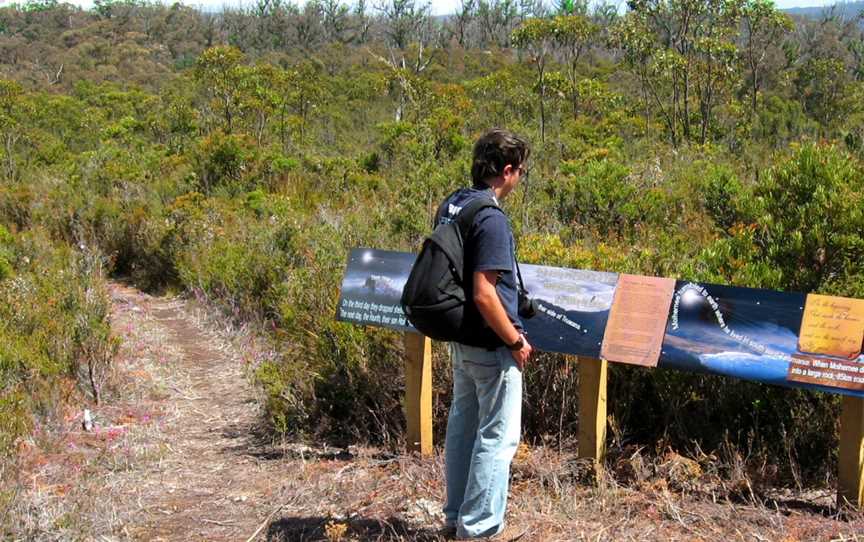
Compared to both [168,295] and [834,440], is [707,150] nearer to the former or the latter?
[168,295]

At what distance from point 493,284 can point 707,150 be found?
11.2 m

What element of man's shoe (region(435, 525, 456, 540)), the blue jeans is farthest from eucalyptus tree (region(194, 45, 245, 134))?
the blue jeans

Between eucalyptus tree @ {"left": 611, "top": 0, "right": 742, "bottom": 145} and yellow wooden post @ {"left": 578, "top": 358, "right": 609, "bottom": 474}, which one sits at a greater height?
eucalyptus tree @ {"left": 611, "top": 0, "right": 742, "bottom": 145}

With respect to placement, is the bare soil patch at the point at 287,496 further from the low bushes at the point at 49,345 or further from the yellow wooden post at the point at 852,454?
the low bushes at the point at 49,345

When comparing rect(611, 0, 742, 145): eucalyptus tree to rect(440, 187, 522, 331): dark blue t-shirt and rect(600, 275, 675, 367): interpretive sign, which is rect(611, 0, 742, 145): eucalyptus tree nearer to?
rect(600, 275, 675, 367): interpretive sign

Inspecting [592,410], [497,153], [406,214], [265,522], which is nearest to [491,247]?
[497,153]

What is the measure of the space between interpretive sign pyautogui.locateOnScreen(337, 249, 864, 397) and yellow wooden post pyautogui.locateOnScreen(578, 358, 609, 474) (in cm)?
11

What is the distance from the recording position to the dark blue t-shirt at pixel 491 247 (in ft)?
9.56

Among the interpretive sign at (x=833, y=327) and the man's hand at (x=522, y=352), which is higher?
the interpretive sign at (x=833, y=327)

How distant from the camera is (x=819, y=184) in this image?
401 centimetres

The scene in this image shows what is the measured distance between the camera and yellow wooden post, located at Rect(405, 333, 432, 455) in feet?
13.7

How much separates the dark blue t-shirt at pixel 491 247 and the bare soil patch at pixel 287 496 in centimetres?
98

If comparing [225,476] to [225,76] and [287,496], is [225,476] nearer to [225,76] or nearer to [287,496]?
[287,496]

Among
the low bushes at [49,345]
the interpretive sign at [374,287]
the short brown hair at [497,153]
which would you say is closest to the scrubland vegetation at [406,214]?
the low bushes at [49,345]
